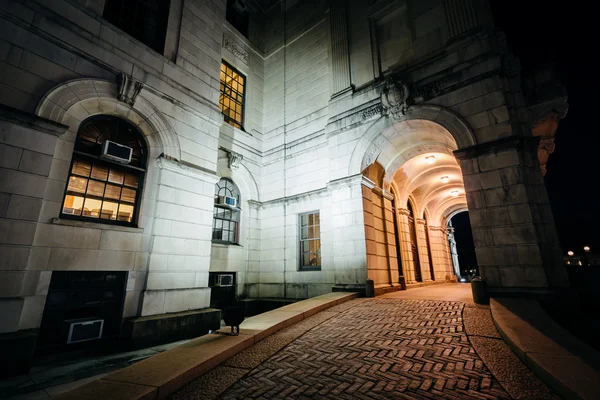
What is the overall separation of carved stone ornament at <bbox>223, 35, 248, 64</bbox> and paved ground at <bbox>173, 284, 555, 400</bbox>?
44.9ft

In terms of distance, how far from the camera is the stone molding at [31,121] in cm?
546

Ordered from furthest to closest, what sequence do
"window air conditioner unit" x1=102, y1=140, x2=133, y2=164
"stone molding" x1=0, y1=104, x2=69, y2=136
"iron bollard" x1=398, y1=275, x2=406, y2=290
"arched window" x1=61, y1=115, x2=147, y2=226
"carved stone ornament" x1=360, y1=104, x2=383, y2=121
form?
"iron bollard" x1=398, y1=275, x2=406, y2=290 < "carved stone ornament" x1=360, y1=104, x2=383, y2=121 < "window air conditioner unit" x1=102, y1=140, x2=133, y2=164 < "arched window" x1=61, y1=115, x2=147, y2=226 < "stone molding" x1=0, y1=104, x2=69, y2=136

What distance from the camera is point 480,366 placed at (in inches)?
139

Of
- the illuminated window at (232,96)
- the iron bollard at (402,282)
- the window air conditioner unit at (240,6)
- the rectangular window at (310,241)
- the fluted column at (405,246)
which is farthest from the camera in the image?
the window air conditioner unit at (240,6)

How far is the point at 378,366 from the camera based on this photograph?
3.73 metres

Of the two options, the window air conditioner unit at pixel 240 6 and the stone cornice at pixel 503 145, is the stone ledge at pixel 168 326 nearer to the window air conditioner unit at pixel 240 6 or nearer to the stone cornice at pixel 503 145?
the stone cornice at pixel 503 145

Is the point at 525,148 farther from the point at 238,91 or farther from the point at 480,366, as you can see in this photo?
the point at 238,91

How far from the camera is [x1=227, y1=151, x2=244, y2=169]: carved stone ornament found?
1233cm

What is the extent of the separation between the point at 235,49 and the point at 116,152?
981 centimetres

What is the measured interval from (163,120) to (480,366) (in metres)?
9.24

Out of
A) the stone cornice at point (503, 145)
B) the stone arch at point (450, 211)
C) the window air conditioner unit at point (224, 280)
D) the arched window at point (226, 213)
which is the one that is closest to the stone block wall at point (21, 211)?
the window air conditioner unit at point (224, 280)

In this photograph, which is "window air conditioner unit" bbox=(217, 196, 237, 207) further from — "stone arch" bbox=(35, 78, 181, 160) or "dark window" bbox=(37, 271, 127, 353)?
"dark window" bbox=(37, 271, 127, 353)

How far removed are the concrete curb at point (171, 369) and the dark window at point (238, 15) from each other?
15.4 metres

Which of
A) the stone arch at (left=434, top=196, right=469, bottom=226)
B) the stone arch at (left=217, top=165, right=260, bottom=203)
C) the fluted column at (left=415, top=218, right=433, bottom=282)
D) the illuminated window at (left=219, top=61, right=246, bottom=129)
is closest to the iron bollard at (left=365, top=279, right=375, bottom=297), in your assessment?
the stone arch at (left=217, top=165, right=260, bottom=203)
